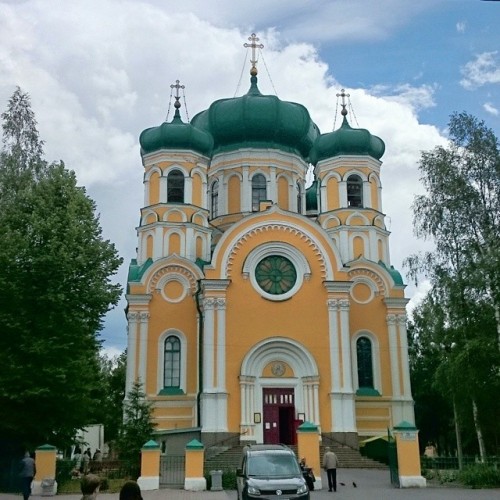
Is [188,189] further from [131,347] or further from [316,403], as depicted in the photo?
[316,403]

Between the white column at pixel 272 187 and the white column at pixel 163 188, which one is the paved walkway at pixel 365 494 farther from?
the white column at pixel 272 187

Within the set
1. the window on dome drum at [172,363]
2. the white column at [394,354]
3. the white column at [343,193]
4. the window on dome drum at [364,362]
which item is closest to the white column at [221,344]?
the window on dome drum at [172,363]

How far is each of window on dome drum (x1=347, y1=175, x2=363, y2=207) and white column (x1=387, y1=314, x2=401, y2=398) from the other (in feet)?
18.4

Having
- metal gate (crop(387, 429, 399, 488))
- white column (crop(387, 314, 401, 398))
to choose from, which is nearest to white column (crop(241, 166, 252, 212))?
white column (crop(387, 314, 401, 398))

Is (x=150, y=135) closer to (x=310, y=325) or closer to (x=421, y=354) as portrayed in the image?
(x=310, y=325)

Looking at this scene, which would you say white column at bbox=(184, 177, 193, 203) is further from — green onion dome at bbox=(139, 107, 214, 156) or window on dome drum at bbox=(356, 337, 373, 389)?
window on dome drum at bbox=(356, 337, 373, 389)

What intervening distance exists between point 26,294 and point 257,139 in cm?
1866

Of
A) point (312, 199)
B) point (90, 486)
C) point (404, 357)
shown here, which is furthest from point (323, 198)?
point (90, 486)

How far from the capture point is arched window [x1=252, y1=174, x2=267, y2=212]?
37125mm

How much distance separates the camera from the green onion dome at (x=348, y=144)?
34062 mm

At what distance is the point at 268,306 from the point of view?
30125 millimetres

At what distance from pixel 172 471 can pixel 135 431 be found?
6.47 feet

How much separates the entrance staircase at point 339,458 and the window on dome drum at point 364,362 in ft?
15.5

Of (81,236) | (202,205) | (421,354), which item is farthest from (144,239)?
(421,354)
